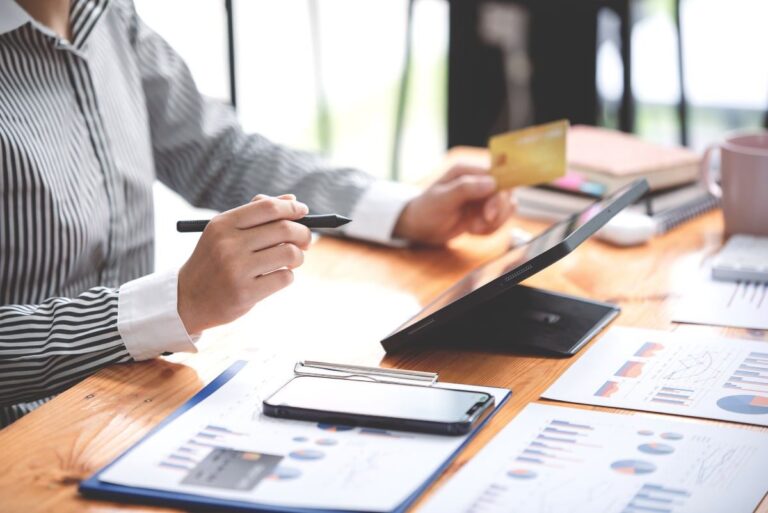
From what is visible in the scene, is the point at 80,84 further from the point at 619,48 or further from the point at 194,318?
the point at 619,48

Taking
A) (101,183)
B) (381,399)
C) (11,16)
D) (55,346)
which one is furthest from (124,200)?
(381,399)

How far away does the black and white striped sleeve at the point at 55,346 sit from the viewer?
106 cm

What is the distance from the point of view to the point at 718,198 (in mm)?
1599

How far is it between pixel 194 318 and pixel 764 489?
58 centimetres

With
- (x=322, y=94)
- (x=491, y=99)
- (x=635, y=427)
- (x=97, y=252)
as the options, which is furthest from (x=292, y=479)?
(x=322, y=94)

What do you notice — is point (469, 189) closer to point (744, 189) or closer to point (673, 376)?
point (744, 189)

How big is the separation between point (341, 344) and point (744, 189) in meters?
0.68

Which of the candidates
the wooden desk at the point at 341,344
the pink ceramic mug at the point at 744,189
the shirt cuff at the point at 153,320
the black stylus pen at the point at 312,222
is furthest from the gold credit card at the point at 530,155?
the shirt cuff at the point at 153,320

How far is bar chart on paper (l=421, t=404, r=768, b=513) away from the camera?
0.75m

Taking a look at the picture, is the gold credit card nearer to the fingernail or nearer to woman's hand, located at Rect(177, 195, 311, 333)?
the fingernail

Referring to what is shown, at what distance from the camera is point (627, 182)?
1.53m

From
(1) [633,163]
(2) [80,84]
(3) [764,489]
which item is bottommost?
(3) [764,489]

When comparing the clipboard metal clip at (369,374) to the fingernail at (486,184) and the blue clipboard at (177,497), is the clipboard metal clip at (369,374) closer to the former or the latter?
the blue clipboard at (177,497)

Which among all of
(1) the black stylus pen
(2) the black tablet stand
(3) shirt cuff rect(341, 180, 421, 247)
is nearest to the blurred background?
(3) shirt cuff rect(341, 180, 421, 247)
